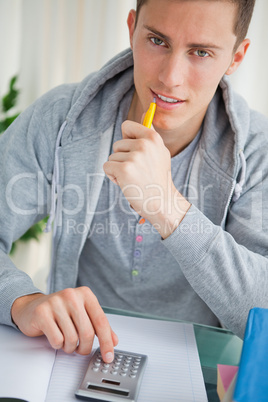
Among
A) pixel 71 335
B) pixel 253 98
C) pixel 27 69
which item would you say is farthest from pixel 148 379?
pixel 27 69

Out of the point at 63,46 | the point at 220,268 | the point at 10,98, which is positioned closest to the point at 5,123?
the point at 10,98

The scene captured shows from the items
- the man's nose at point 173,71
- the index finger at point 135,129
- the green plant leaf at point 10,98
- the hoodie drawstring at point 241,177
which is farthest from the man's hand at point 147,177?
the green plant leaf at point 10,98

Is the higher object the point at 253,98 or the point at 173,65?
the point at 173,65

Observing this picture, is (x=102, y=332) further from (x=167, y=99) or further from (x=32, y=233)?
(x=32, y=233)

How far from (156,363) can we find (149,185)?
32cm

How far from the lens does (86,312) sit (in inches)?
30.9

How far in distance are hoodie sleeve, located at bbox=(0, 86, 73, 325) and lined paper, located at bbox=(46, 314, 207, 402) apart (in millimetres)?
391

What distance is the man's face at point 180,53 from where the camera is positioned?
2.97 feet

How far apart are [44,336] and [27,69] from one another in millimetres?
2115

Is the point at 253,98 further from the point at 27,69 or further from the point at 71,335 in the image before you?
the point at 71,335

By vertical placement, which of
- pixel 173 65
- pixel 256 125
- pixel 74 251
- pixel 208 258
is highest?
pixel 173 65

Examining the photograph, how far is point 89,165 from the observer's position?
1.17m

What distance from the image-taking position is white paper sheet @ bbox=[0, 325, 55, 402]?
0.64m

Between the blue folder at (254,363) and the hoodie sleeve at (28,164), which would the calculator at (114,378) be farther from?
the hoodie sleeve at (28,164)
